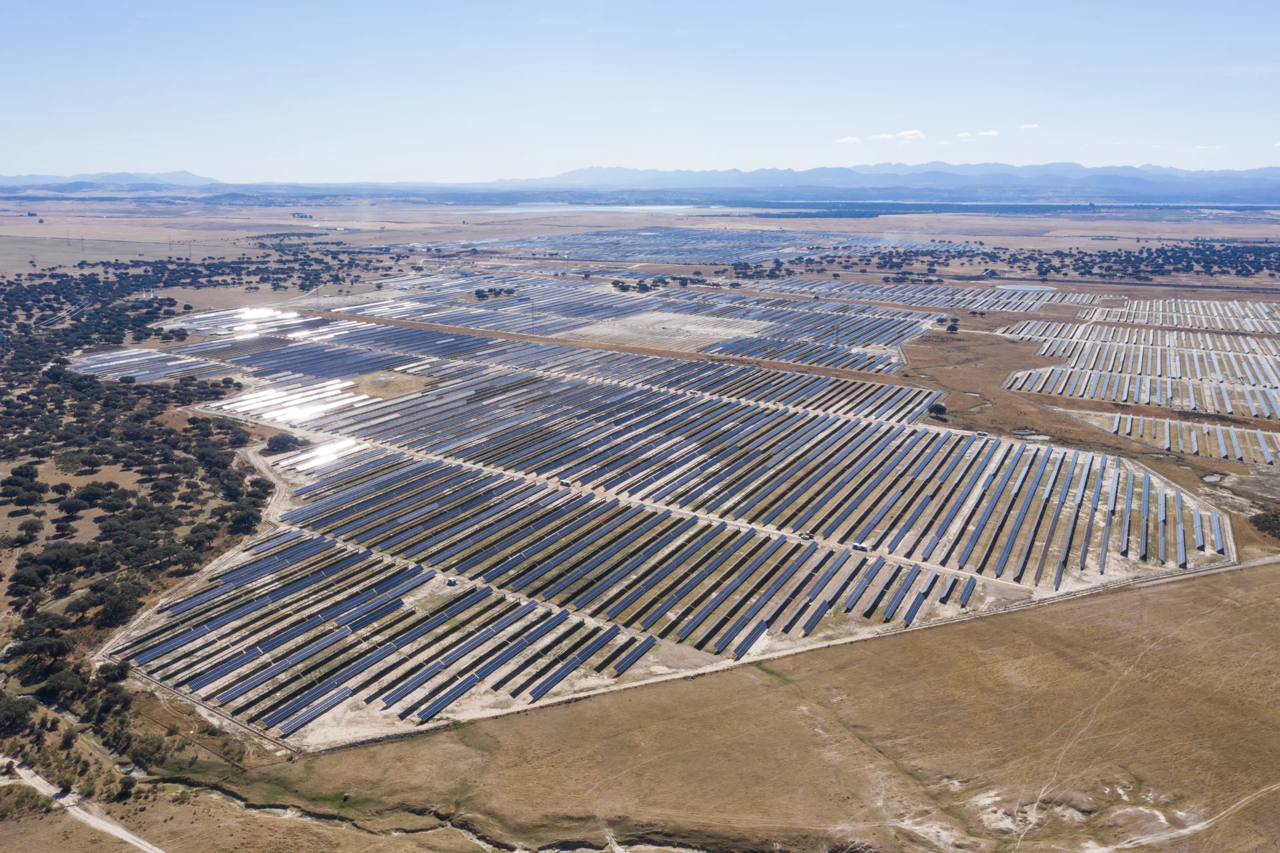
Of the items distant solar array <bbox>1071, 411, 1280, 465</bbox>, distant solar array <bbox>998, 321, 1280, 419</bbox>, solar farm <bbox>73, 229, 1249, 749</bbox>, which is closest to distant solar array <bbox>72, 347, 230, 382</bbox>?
solar farm <bbox>73, 229, 1249, 749</bbox>

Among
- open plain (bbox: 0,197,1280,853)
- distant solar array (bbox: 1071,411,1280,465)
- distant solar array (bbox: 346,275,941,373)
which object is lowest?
open plain (bbox: 0,197,1280,853)

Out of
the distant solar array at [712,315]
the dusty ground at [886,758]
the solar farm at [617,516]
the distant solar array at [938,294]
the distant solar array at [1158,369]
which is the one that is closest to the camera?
the dusty ground at [886,758]

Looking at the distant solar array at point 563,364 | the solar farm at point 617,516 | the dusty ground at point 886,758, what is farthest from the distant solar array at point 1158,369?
the dusty ground at point 886,758

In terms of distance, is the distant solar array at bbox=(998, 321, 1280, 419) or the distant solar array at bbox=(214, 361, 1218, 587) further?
the distant solar array at bbox=(998, 321, 1280, 419)

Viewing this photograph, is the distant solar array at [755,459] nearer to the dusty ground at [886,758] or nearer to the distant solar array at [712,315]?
the dusty ground at [886,758]

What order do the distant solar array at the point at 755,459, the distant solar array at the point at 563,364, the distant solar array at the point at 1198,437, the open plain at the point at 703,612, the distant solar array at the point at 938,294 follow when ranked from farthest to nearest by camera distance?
the distant solar array at the point at 938,294 → the distant solar array at the point at 563,364 → the distant solar array at the point at 1198,437 → the distant solar array at the point at 755,459 → the open plain at the point at 703,612

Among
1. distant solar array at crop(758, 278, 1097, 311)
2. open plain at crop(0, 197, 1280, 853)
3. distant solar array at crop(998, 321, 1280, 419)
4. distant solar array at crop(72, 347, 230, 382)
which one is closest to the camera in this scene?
open plain at crop(0, 197, 1280, 853)

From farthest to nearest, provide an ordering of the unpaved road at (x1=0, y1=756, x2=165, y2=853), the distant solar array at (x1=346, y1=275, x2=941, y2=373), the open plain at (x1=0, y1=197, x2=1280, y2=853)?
the distant solar array at (x1=346, y1=275, x2=941, y2=373) < the open plain at (x1=0, y1=197, x2=1280, y2=853) < the unpaved road at (x1=0, y1=756, x2=165, y2=853)

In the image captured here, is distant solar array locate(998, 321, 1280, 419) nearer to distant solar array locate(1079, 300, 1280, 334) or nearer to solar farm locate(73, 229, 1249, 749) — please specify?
solar farm locate(73, 229, 1249, 749)

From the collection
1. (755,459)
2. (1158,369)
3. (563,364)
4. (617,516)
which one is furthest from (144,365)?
(1158,369)
